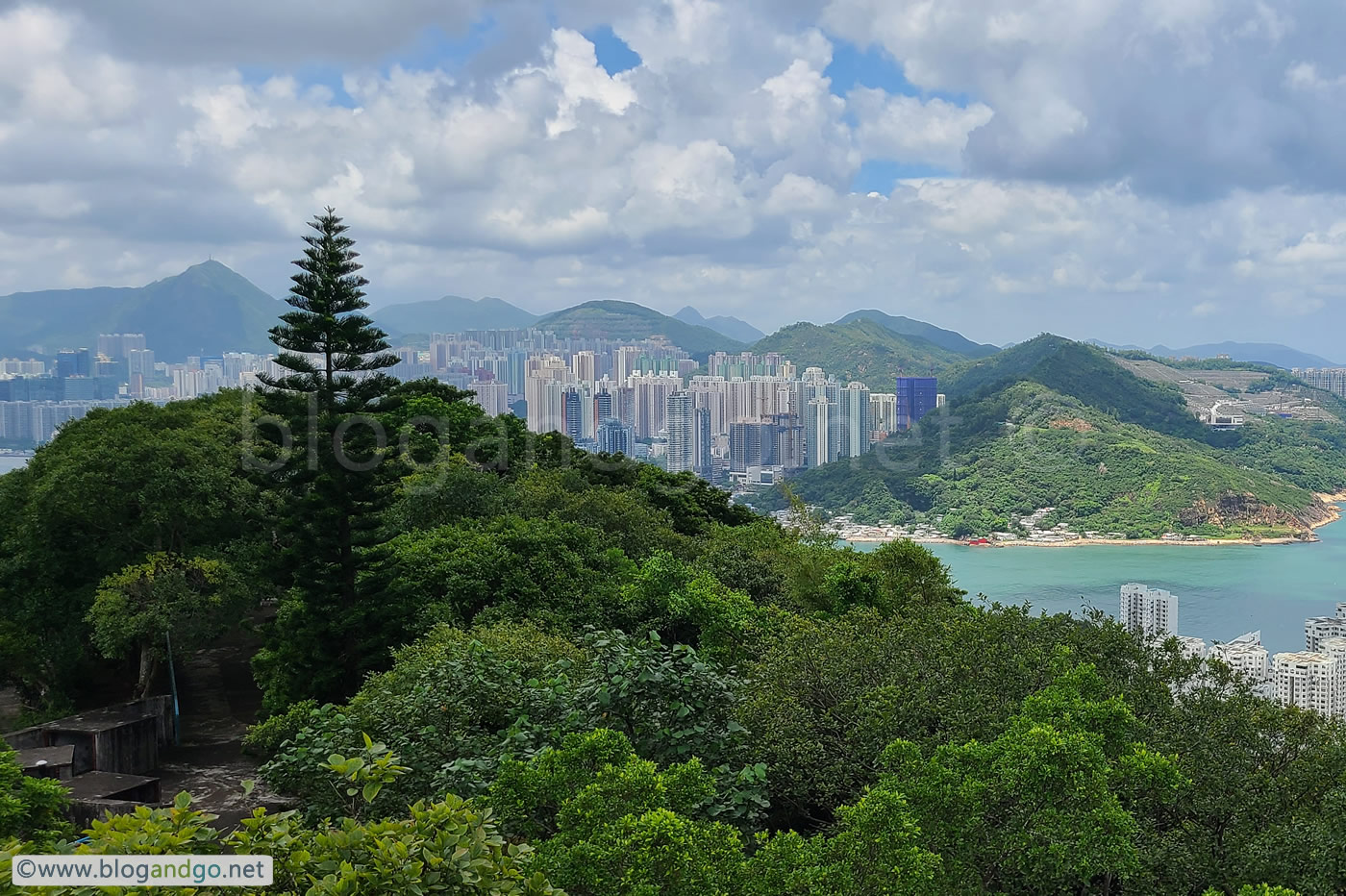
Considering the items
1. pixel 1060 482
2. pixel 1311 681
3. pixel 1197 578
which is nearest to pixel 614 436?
pixel 1060 482

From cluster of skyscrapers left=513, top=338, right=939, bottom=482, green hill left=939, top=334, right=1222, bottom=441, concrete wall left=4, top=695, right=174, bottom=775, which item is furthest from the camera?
green hill left=939, top=334, right=1222, bottom=441

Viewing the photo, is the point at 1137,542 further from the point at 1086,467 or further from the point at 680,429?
the point at 680,429

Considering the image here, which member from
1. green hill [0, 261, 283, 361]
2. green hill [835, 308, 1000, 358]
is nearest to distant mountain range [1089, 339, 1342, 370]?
green hill [835, 308, 1000, 358]

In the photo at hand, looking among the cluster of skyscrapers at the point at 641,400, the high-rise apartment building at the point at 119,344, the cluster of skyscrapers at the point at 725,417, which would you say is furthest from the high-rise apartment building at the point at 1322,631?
the high-rise apartment building at the point at 119,344

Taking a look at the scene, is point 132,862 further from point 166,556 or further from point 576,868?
point 166,556

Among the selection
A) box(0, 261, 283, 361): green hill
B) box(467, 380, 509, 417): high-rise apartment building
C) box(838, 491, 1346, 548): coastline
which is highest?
box(0, 261, 283, 361): green hill

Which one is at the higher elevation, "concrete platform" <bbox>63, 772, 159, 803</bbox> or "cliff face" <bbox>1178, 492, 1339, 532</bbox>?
"concrete platform" <bbox>63, 772, 159, 803</bbox>

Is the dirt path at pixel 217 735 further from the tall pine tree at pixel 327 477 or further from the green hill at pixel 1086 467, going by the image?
the green hill at pixel 1086 467

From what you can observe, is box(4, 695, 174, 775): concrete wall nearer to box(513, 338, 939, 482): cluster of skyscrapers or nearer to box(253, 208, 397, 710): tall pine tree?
box(253, 208, 397, 710): tall pine tree
